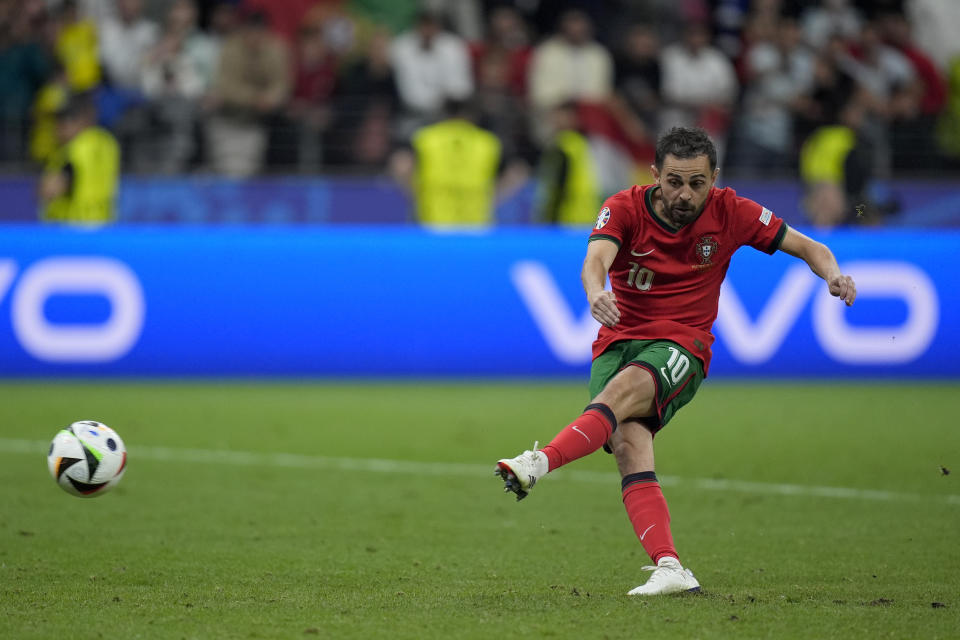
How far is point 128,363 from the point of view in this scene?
12820 millimetres

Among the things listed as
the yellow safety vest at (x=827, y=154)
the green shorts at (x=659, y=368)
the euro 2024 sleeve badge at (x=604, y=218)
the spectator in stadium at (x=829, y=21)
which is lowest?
the green shorts at (x=659, y=368)

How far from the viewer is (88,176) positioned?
14.8 meters

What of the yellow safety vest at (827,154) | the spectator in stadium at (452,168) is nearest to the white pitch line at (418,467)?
the spectator in stadium at (452,168)

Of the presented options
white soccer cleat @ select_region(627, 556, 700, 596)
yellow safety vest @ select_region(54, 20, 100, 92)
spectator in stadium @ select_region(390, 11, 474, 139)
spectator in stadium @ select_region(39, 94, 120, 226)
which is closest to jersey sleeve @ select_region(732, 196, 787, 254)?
white soccer cleat @ select_region(627, 556, 700, 596)

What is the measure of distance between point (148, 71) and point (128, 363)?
15.7 ft

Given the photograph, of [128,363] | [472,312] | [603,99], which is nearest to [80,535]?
[128,363]

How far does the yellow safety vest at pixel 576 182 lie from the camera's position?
15.5 meters

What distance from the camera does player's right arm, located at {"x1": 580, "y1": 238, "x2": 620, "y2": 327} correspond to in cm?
506

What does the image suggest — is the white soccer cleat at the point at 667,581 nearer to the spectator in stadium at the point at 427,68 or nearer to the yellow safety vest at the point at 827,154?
the yellow safety vest at the point at 827,154

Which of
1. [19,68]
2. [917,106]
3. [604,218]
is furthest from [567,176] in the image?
[604,218]

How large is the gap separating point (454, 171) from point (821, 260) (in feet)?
32.7

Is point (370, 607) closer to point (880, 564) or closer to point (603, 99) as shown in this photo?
point (880, 564)

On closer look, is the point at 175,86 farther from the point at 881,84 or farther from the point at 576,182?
the point at 881,84

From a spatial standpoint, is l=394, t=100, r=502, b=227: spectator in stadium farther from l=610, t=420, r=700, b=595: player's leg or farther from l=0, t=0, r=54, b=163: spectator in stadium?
l=610, t=420, r=700, b=595: player's leg
